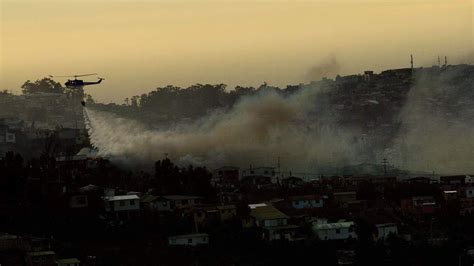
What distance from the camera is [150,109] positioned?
292ft

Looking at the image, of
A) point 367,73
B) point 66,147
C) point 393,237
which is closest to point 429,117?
point 367,73

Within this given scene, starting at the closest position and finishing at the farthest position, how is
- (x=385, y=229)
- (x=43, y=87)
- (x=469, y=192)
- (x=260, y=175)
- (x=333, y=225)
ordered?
(x=333, y=225), (x=385, y=229), (x=469, y=192), (x=260, y=175), (x=43, y=87)

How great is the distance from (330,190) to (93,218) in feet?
33.3

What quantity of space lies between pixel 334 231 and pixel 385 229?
4.97 feet

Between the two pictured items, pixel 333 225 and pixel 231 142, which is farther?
pixel 231 142

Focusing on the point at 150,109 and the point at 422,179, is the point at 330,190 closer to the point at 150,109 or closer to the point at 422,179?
the point at 422,179

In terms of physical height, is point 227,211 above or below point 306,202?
below

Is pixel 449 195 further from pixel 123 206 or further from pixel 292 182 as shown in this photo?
pixel 123 206

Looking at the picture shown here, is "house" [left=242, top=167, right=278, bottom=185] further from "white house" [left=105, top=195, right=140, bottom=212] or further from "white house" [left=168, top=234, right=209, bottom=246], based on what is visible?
"white house" [left=168, top=234, right=209, bottom=246]

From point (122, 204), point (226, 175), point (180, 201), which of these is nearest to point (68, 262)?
point (122, 204)

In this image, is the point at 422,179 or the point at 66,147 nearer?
the point at 422,179

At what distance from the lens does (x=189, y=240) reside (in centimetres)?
3559

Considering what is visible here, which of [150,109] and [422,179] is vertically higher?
[150,109]

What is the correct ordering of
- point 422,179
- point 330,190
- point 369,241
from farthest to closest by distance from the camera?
point 422,179
point 330,190
point 369,241
